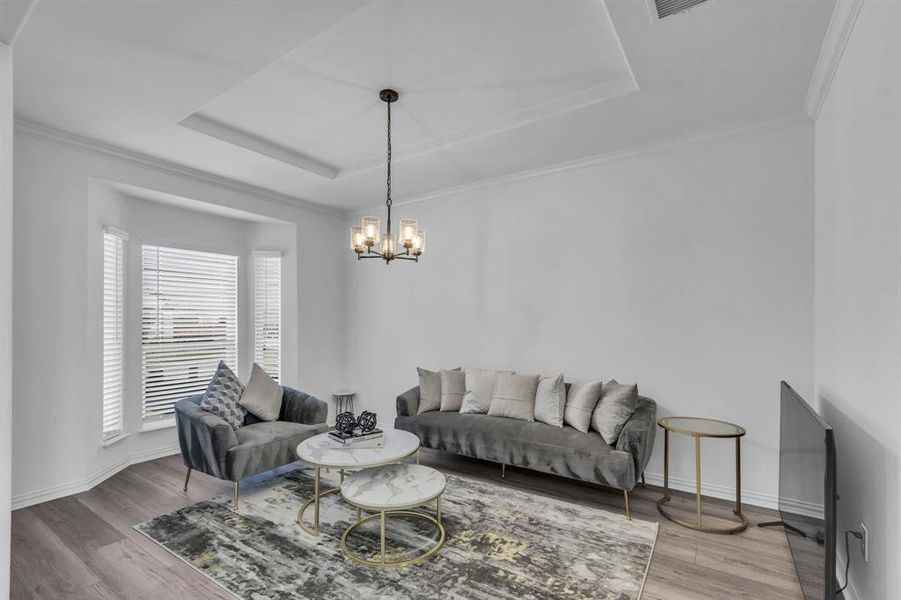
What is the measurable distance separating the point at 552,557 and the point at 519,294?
2.46m

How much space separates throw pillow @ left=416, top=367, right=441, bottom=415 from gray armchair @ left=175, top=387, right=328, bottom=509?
968mm

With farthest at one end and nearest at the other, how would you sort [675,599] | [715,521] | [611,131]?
[611,131], [715,521], [675,599]

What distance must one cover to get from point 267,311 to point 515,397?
3.31 m

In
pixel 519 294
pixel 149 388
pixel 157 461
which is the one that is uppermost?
pixel 519 294

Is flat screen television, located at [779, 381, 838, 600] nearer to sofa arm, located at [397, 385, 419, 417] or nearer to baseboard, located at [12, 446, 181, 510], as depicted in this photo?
sofa arm, located at [397, 385, 419, 417]

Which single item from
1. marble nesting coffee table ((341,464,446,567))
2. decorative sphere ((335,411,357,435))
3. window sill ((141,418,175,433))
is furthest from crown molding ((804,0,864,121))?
window sill ((141,418,175,433))

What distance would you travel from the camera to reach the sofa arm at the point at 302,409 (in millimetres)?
4082

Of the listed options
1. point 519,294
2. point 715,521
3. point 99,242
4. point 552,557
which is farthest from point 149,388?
point 715,521

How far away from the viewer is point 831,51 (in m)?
2.32

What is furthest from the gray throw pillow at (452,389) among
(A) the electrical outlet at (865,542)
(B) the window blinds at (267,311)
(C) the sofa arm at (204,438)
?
(A) the electrical outlet at (865,542)

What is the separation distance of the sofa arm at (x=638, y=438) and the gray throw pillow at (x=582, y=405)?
345mm

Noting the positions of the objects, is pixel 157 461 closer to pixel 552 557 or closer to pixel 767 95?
pixel 552 557

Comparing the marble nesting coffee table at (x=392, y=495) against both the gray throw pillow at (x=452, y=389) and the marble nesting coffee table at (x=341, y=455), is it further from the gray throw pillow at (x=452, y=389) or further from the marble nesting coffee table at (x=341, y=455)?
the gray throw pillow at (x=452, y=389)

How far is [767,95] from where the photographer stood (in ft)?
9.48
